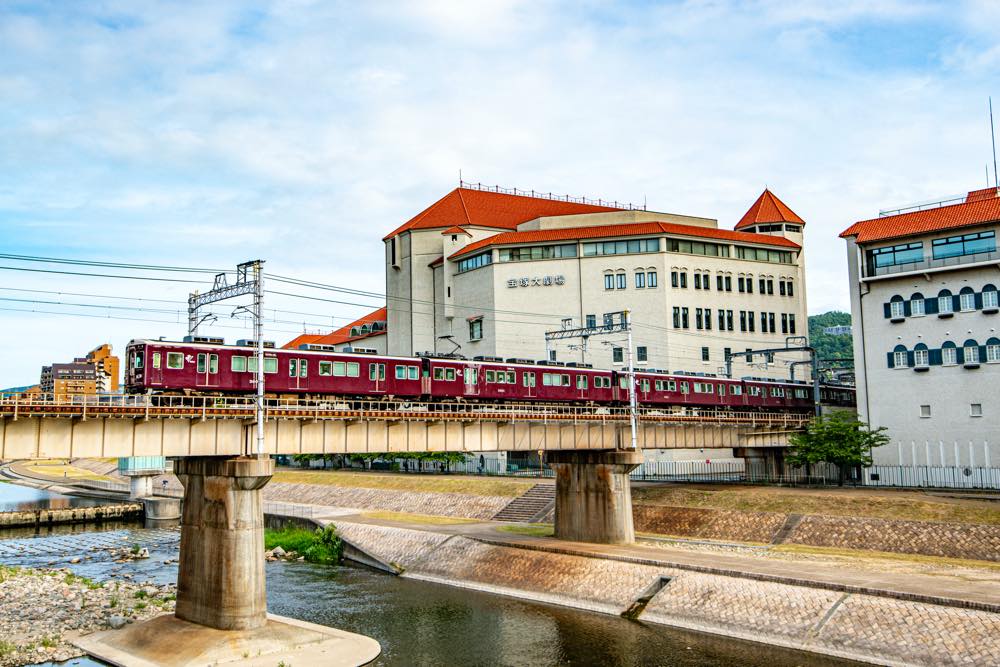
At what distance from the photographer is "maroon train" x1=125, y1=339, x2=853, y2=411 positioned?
42531 mm

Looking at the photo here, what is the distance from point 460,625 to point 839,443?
133ft

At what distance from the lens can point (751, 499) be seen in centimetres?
5759

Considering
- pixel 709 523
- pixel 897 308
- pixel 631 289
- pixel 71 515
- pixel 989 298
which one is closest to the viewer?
pixel 709 523

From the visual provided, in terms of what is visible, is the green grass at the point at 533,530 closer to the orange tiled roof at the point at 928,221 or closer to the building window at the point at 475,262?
the orange tiled roof at the point at 928,221

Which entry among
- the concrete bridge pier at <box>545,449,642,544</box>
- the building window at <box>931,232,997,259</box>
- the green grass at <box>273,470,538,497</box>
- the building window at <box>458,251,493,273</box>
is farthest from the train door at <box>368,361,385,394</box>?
the building window at <box>458,251,493,273</box>

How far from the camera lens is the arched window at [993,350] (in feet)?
209

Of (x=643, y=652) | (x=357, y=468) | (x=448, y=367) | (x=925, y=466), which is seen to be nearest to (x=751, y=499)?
(x=925, y=466)

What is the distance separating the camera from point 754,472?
260 ft

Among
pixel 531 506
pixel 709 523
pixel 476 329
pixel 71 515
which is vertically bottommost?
pixel 71 515

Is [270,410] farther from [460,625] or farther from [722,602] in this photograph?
[722,602]

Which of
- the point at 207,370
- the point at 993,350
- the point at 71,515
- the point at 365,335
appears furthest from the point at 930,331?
the point at 365,335

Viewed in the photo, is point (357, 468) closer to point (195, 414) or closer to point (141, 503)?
point (141, 503)

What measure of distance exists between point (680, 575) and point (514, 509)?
86.4 feet

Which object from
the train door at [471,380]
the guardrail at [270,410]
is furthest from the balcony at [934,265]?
the train door at [471,380]
